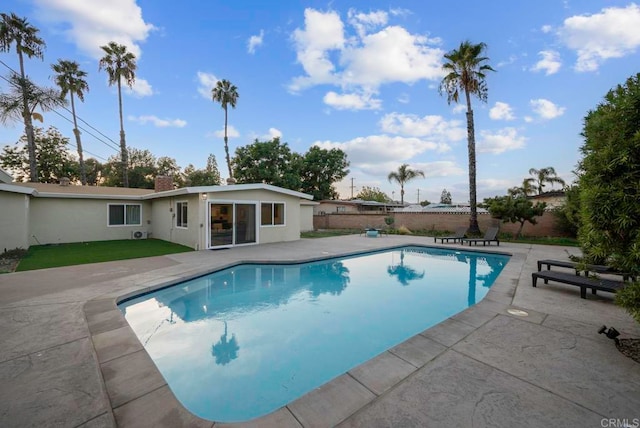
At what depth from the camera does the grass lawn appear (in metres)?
8.25

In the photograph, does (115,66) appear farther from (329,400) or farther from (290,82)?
(329,400)

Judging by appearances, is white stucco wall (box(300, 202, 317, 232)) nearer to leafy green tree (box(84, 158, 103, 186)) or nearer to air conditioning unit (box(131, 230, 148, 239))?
air conditioning unit (box(131, 230, 148, 239))

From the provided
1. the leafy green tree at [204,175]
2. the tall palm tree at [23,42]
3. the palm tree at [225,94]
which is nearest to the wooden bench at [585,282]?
the palm tree at [225,94]

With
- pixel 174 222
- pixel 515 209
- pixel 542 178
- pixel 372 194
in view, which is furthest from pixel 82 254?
pixel 372 194

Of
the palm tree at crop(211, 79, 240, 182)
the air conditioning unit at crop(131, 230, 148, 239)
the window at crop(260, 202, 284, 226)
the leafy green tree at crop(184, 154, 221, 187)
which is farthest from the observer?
the leafy green tree at crop(184, 154, 221, 187)

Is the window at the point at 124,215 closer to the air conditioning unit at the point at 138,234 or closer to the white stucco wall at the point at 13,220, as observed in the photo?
the air conditioning unit at the point at 138,234

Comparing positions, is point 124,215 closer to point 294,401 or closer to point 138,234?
point 138,234

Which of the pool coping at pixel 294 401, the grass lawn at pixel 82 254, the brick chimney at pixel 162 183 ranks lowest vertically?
the pool coping at pixel 294 401

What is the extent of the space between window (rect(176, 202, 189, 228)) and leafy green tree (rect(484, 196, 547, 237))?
52.8 feet

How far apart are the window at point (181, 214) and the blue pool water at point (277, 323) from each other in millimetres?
4993

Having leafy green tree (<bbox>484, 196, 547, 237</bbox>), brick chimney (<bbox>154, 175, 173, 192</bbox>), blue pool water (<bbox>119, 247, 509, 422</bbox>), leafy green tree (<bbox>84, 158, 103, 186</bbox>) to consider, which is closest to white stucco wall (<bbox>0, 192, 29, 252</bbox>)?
brick chimney (<bbox>154, 175, 173, 192</bbox>)

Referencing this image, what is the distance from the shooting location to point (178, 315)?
527 centimetres

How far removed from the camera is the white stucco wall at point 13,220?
975 centimetres

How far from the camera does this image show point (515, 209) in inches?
553
